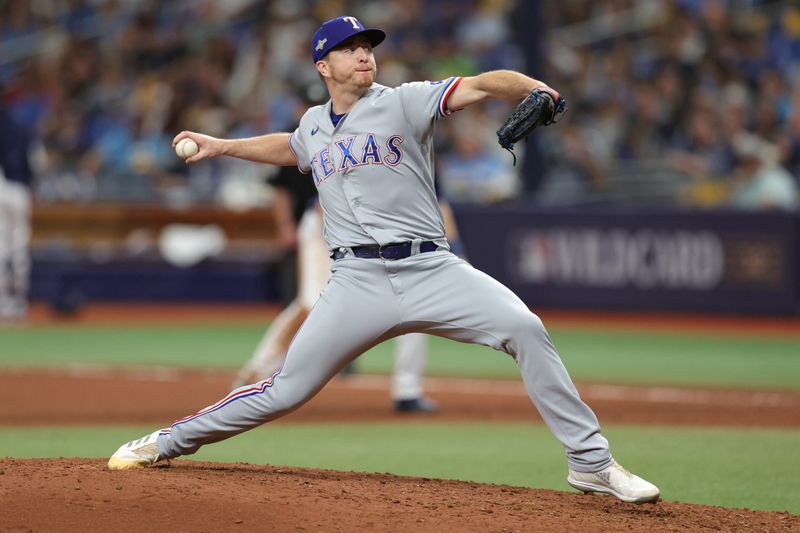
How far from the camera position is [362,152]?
5.45m

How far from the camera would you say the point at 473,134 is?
61.0 ft

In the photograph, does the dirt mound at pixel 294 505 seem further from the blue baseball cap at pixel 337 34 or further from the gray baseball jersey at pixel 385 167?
the blue baseball cap at pixel 337 34

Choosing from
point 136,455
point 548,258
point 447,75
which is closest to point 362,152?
point 136,455

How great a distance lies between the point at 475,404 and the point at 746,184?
778 centimetres

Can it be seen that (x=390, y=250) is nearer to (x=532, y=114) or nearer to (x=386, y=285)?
(x=386, y=285)

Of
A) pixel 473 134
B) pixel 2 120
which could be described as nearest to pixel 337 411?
pixel 2 120

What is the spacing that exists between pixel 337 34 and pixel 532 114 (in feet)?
3.30

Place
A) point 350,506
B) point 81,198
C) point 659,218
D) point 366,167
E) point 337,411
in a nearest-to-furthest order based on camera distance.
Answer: point 350,506, point 366,167, point 337,411, point 659,218, point 81,198

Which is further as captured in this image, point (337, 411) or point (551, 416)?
point (337, 411)

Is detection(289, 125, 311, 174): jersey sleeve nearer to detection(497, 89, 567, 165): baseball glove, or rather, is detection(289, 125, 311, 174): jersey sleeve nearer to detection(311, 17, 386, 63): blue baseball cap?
detection(311, 17, 386, 63): blue baseball cap

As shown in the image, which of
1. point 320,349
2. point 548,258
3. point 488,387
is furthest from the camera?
point 548,258

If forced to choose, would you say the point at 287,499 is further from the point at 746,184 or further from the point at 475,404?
the point at 746,184

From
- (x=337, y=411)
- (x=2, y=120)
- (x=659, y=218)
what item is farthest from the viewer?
(x=659, y=218)

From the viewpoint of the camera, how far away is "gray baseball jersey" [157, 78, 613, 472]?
5.32 metres
